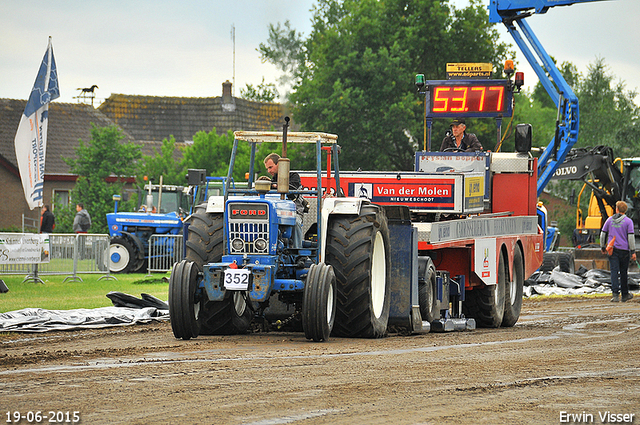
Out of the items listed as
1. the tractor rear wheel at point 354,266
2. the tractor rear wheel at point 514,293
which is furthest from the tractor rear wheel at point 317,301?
the tractor rear wheel at point 514,293

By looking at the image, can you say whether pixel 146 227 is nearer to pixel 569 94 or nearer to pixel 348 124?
pixel 569 94

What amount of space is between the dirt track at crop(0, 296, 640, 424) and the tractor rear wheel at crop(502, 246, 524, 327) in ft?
9.11

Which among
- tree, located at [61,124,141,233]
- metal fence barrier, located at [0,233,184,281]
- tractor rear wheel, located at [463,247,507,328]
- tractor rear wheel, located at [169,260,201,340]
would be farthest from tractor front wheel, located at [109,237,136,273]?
tractor rear wheel, located at [169,260,201,340]

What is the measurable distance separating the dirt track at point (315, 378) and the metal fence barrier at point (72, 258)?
901 centimetres

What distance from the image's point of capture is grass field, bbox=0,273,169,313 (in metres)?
14.8

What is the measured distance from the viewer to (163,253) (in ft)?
81.8

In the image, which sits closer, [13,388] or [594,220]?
[13,388]

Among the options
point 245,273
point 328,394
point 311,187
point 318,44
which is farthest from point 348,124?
point 328,394

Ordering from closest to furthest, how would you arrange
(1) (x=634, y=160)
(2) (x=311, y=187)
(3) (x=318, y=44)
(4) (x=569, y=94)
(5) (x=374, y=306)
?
1. (5) (x=374, y=306)
2. (2) (x=311, y=187)
3. (4) (x=569, y=94)
4. (1) (x=634, y=160)
5. (3) (x=318, y=44)

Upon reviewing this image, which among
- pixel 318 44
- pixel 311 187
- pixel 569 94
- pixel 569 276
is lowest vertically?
pixel 569 276

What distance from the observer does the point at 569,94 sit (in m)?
22.1

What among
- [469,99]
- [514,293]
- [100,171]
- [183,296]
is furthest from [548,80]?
[100,171]

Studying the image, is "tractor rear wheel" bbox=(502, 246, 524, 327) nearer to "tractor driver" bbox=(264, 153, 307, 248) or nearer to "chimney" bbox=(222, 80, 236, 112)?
"tractor driver" bbox=(264, 153, 307, 248)

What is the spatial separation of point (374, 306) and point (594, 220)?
17.2 m
